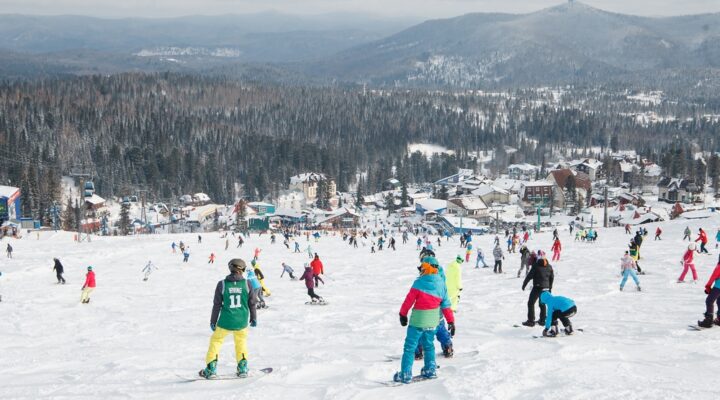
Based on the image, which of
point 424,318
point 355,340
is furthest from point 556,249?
point 424,318

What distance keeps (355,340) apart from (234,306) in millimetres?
3543

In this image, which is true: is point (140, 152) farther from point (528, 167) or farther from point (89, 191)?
point (528, 167)

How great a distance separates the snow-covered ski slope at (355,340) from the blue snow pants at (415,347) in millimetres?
238

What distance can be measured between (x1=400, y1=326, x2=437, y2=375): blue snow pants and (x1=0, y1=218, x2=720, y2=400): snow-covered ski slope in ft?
0.78

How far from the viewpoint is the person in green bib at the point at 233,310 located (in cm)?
724

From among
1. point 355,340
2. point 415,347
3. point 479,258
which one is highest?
point 415,347

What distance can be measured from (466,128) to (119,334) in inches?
6228

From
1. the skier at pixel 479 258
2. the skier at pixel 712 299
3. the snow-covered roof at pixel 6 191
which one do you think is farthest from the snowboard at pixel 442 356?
the snow-covered roof at pixel 6 191

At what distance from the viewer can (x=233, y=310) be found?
7.29 metres

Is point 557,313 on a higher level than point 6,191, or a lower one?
higher

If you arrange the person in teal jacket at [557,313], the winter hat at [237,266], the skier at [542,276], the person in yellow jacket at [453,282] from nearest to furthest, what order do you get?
the winter hat at [237,266] → the person in teal jacket at [557,313] → the skier at [542,276] → the person in yellow jacket at [453,282]

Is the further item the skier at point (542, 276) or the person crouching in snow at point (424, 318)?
the skier at point (542, 276)

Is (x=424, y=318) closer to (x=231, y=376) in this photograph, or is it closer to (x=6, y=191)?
(x=231, y=376)

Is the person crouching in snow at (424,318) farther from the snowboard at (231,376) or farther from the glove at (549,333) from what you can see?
the glove at (549,333)
